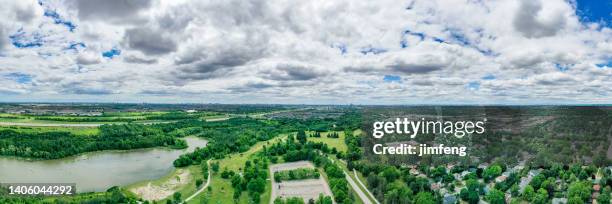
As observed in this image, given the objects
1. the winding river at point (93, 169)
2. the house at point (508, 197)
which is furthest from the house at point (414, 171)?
the winding river at point (93, 169)

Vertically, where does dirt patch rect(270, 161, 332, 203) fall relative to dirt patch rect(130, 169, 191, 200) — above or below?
above

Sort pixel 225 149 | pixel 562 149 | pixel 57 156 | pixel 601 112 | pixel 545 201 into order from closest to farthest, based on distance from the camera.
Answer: pixel 545 201, pixel 562 149, pixel 57 156, pixel 225 149, pixel 601 112

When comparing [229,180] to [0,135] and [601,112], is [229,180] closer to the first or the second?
[0,135]

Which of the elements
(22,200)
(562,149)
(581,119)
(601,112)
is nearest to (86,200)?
(22,200)

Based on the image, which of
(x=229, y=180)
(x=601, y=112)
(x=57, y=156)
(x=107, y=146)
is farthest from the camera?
(x=601, y=112)

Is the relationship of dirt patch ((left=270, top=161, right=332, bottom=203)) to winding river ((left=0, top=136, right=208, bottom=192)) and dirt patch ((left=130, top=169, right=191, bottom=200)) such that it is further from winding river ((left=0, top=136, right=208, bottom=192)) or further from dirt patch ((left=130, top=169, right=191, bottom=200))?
winding river ((left=0, top=136, right=208, bottom=192))

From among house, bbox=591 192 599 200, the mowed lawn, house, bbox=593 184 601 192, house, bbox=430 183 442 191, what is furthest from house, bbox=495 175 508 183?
the mowed lawn
